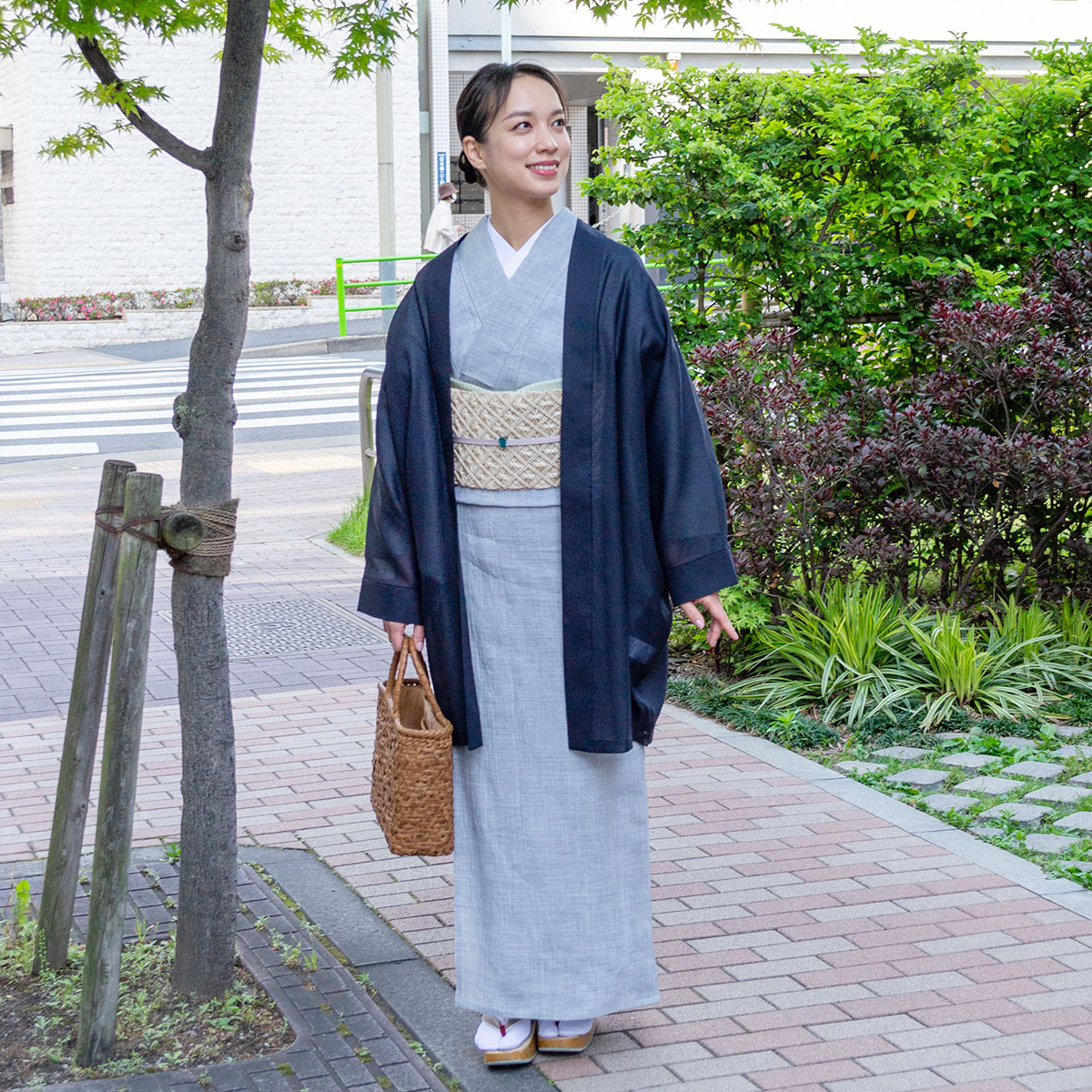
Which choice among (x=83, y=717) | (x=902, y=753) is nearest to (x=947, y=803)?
(x=902, y=753)

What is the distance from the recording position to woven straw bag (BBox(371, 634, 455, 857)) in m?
3.02

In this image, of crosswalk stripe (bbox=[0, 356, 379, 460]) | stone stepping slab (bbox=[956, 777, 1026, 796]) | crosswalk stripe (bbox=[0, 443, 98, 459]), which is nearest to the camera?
stone stepping slab (bbox=[956, 777, 1026, 796])

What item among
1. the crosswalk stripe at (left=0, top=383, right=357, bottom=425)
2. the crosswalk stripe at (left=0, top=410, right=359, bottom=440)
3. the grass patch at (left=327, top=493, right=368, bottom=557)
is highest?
the crosswalk stripe at (left=0, top=383, right=357, bottom=425)

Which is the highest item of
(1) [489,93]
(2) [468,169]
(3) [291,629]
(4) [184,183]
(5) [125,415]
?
(4) [184,183]

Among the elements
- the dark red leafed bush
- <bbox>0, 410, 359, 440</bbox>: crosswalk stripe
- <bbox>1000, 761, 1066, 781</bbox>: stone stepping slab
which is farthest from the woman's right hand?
<bbox>0, 410, 359, 440</bbox>: crosswalk stripe

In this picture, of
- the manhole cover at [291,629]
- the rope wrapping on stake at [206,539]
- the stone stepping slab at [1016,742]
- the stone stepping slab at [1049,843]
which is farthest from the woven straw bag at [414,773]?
the manhole cover at [291,629]

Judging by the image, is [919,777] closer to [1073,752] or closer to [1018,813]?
[1018,813]

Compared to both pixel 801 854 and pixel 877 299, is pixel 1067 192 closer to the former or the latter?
pixel 877 299

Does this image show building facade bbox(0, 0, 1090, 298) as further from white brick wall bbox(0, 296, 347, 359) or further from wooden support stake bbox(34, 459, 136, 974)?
wooden support stake bbox(34, 459, 136, 974)

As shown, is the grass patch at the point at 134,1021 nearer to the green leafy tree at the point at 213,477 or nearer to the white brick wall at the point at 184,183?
the green leafy tree at the point at 213,477

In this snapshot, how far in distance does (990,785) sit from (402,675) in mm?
2375

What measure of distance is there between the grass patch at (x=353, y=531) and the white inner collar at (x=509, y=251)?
18.4ft

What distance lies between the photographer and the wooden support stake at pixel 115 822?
3.05 metres

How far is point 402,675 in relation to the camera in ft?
10.5
